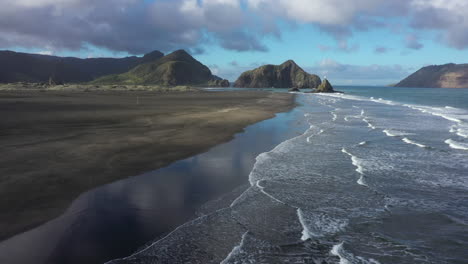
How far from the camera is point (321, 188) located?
37.7 feet

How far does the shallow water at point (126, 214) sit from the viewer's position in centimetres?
654

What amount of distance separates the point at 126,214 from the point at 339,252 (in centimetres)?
561

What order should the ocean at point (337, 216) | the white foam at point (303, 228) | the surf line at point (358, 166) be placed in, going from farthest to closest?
1. the surf line at point (358, 166)
2. the white foam at point (303, 228)
3. the ocean at point (337, 216)

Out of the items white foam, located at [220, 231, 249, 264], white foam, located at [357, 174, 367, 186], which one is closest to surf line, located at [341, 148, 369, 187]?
white foam, located at [357, 174, 367, 186]

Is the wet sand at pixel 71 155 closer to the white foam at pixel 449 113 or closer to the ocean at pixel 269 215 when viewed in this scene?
the ocean at pixel 269 215

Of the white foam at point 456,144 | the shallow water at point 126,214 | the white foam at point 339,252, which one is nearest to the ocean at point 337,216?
the white foam at point 339,252

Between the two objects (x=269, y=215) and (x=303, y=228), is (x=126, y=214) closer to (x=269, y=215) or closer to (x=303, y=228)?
(x=269, y=215)

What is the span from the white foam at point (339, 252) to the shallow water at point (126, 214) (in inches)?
150

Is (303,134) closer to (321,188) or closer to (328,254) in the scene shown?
(321,188)

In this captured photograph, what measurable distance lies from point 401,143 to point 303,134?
665 centimetres

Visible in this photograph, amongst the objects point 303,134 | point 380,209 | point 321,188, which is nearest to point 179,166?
point 321,188

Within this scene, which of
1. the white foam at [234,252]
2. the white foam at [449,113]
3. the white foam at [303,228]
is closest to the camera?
the white foam at [234,252]

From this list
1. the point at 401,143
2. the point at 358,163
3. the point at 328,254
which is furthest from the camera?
the point at 401,143

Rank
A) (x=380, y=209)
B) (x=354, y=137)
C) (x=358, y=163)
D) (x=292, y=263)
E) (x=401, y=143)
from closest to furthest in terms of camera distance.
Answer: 1. (x=292, y=263)
2. (x=380, y=209)
3. (x=358, y=163)
4. (x=401, y=143)
5. (x=354, y=137)
